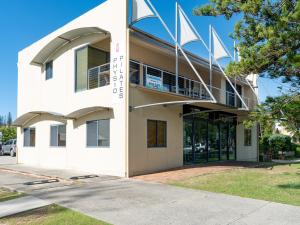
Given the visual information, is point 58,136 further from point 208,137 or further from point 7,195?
point 208,137

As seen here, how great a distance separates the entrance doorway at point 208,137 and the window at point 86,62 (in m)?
5.39

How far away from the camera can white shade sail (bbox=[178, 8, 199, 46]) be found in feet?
48.4

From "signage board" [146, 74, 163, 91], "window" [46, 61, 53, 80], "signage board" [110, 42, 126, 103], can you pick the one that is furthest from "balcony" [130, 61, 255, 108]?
"window" [46, 61, 53, 80]

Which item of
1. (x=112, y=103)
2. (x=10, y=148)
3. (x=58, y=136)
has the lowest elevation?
(x=10, y=148)

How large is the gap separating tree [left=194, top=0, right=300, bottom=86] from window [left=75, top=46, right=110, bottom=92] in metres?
6.97

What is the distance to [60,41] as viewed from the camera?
15.8m

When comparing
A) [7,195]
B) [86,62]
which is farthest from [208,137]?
[7,195]

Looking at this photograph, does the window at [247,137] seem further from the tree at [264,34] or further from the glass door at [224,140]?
the tree at [264,34]

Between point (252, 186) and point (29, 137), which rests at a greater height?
point (29, 137)

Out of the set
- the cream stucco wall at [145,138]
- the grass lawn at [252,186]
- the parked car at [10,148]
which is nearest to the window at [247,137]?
the cream stucco wall at [145,138]

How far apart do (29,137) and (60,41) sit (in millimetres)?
7028

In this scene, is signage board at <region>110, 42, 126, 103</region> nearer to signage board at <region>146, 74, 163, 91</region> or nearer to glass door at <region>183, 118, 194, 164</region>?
signage board at <region>146, 74, 163, 91</region>

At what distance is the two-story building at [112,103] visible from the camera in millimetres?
12797

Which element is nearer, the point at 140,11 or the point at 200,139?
the point at 140,11
